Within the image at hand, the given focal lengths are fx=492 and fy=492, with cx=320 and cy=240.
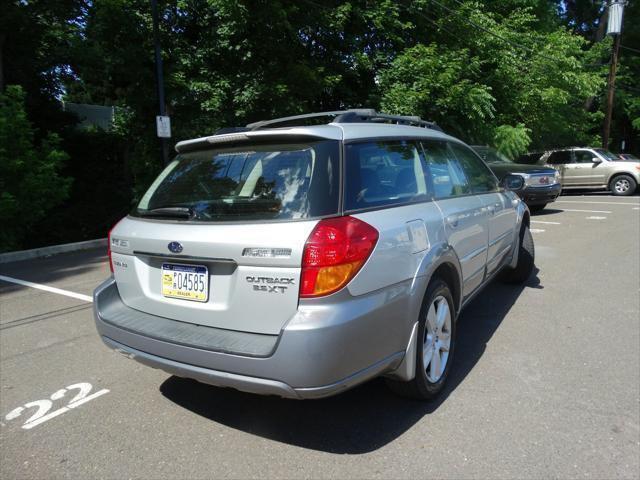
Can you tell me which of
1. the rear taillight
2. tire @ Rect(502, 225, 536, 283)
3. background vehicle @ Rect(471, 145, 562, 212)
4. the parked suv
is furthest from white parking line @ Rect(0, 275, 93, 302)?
the parked suv

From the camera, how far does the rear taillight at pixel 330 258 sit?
89.7 inches

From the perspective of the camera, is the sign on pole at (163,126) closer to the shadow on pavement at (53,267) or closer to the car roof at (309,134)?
the shadow on pavement at (53,267)

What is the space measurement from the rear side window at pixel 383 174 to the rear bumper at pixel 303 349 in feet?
1.69

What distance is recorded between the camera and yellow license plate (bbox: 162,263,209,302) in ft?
8.33

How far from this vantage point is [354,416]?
294 cm

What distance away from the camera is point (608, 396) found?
3125 mm

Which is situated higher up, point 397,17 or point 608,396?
point 397,17

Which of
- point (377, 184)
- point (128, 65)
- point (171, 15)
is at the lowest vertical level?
point (377, 184)

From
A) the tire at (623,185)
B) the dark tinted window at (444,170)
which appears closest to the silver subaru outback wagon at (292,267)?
the dark tinted window at (444,170)

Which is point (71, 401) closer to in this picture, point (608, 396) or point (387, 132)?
point (387, 132)

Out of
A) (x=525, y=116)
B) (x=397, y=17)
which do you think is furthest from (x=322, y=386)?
(x=525, y=116)

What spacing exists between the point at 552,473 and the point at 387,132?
208 centimetres

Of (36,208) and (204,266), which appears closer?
(204,266)

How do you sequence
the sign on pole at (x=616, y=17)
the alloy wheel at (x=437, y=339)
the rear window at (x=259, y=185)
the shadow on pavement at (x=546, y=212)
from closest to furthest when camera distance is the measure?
1. the rear window at (x=259, y=185)
2. the alloy wheel at (x=437, y=339)
3. the shadow on pavement at (x=546, y=212)
4. the sign on pole at (x=616, y=17)
